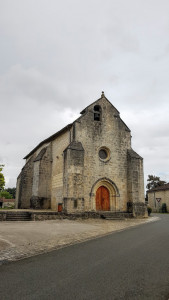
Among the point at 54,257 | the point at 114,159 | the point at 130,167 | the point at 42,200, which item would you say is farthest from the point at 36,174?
the point at 54,257

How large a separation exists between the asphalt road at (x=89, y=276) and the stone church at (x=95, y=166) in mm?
11223

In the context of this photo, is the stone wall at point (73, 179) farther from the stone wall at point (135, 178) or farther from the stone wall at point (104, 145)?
the stone wall at point (135, 178)

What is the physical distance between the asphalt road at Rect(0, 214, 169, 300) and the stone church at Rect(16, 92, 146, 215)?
11223 mm

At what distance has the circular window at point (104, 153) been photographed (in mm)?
19891

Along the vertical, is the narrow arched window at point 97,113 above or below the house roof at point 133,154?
above

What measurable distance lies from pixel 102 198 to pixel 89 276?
1564cm

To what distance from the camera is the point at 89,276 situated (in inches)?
157

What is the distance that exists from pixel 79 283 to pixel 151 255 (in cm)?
277

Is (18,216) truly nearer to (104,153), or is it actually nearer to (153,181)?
(104,153)

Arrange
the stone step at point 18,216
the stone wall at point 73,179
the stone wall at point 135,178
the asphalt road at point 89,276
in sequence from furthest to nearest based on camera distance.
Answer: the stone wall at point 135,178 → the stone wall at point 73,179 → the stone step at point 18,216 → the asphalt road at point 89,276

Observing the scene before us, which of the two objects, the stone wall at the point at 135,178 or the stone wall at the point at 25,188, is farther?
the stone wall at the point at 25,188

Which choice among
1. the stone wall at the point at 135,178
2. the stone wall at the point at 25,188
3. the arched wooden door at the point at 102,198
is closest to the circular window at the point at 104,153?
the stone wall at the point at 135,178

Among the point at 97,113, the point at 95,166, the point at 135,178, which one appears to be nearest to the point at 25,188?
the point at 95,166

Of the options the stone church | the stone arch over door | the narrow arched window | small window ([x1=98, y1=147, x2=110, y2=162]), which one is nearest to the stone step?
the stone church
